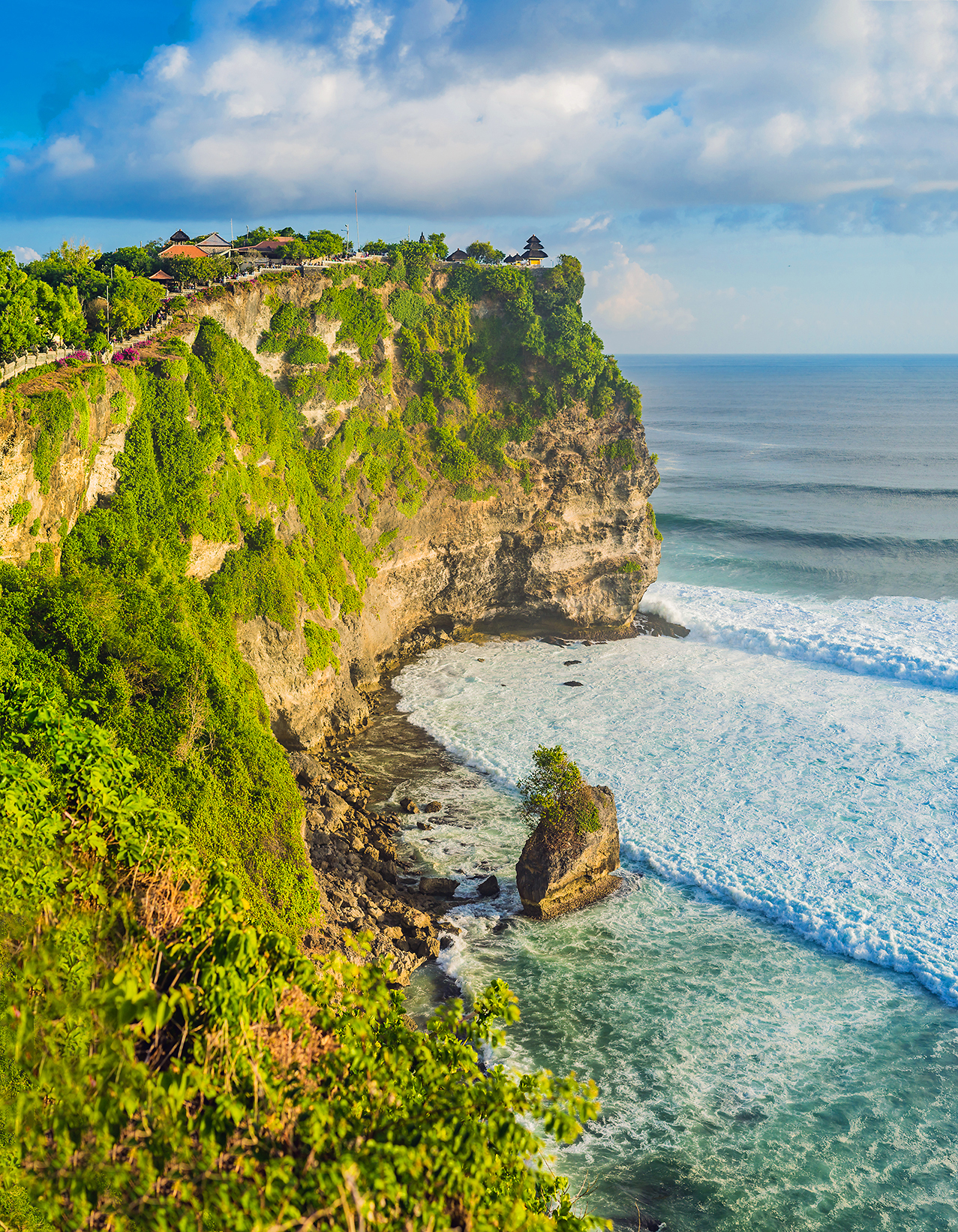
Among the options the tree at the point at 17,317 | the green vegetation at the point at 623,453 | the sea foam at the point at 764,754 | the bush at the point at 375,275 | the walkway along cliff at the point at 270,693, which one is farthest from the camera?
the green vegetation at the point at 623,453

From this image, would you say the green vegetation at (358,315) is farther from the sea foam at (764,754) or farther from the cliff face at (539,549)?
the sea foam at (764,754)

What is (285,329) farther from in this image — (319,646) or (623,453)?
(623,453)

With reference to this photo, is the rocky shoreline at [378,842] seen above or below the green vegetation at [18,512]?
below

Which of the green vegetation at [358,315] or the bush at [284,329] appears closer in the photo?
the bush at [284,329]

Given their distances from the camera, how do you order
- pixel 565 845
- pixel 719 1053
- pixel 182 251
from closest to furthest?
pixel 719 1053
pixel 565 845
pixel 182 251

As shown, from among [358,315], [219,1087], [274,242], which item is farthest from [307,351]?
[219,1087]

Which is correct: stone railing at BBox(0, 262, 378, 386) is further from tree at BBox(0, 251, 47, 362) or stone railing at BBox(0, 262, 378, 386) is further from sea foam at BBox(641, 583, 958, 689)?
sea foam at BBox(641, 583, 958, 689)

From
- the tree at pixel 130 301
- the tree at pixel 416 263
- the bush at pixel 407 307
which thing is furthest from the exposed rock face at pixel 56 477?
the tree at pixel 416 263
